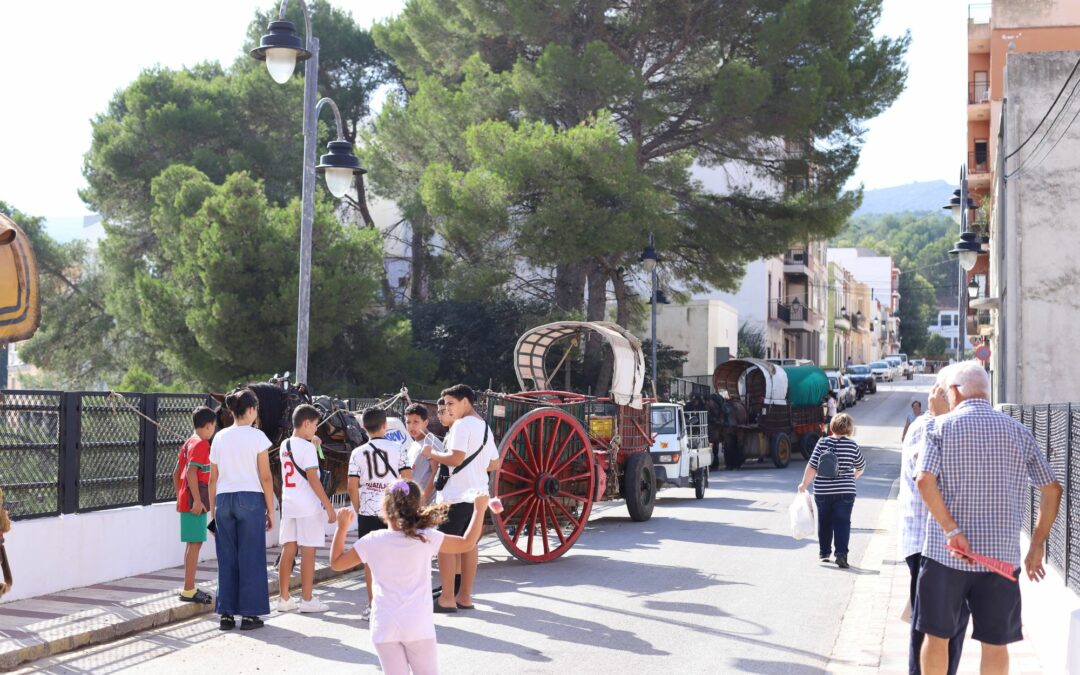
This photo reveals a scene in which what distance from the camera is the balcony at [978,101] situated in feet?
162

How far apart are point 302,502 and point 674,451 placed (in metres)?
10.5

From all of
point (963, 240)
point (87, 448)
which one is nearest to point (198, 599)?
point (87, 448)

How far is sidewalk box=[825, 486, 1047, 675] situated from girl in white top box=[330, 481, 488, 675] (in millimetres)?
3734

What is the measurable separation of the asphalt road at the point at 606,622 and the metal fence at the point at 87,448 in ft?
6.61

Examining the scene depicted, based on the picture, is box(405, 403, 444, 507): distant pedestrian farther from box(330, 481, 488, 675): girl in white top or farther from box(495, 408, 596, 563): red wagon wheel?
box(330, 481, 488, 675): girl in white top

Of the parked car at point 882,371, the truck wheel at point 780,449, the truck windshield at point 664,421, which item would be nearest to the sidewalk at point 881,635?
the truck windshield at point 664,421

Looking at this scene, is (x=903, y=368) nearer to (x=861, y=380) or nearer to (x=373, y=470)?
(x=861, y=380)

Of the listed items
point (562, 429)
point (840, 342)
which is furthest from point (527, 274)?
point (840, 342)

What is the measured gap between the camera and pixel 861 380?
6269cm

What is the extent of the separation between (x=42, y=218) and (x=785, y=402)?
25.3 meters

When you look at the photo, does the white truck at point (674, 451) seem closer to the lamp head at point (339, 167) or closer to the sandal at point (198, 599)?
the lamp head at point (339, 167)

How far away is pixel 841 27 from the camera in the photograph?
30203mm

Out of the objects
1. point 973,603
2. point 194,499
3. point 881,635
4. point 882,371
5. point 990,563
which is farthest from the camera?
point 882,371

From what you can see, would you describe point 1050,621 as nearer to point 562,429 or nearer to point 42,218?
point 562,429
